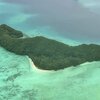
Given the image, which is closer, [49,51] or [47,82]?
[47,82]

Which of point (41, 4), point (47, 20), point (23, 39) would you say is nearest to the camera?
point (23, 39)

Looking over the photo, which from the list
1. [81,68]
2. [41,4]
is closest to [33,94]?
[81,68]

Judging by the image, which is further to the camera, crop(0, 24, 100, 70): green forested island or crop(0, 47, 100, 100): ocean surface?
crop(0, 24, 100, 70): green forested island

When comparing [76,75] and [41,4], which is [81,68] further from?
[41,4]

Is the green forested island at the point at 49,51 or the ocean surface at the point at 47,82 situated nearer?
the ocean surface at the point at 47,82
